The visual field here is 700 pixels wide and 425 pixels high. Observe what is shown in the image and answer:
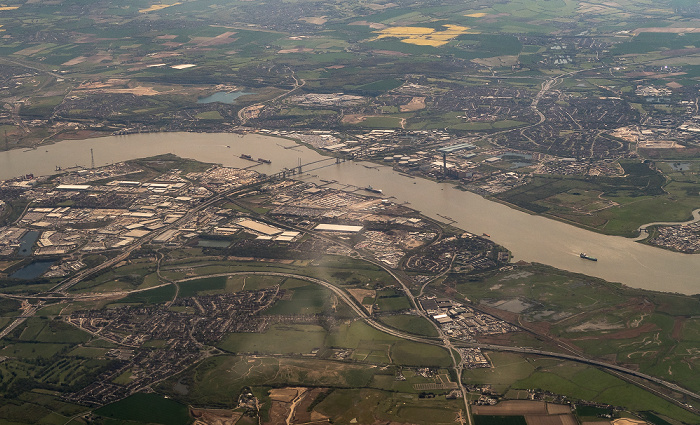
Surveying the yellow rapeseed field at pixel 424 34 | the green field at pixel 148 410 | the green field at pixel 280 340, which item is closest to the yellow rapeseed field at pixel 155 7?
the yellow rapeseed field at pixel 424 34

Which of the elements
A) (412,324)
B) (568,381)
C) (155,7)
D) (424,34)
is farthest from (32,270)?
(155,7)

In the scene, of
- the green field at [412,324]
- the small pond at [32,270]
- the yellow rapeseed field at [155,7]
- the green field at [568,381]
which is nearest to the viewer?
the green field at [568,381]

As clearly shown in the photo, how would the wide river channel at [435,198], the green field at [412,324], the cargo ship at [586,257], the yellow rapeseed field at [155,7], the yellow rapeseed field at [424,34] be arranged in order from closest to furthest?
the green field at [412,324], the wide river channel at [435,198], the cargo ship at [586,257], the yellow rapeseed field at [424,34], the yellow rapeseed field at [155,7]

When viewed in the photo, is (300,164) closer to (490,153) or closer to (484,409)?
(490,153)

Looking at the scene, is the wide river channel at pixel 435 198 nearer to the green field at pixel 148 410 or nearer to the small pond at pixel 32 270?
the small pond at pixel 32 270

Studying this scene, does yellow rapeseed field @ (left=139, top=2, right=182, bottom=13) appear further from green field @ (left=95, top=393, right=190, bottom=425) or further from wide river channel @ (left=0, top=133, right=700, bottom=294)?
green field @ (left=95, top=393, right=190, bottom=425)

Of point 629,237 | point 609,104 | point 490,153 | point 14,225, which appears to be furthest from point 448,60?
point 14,225
